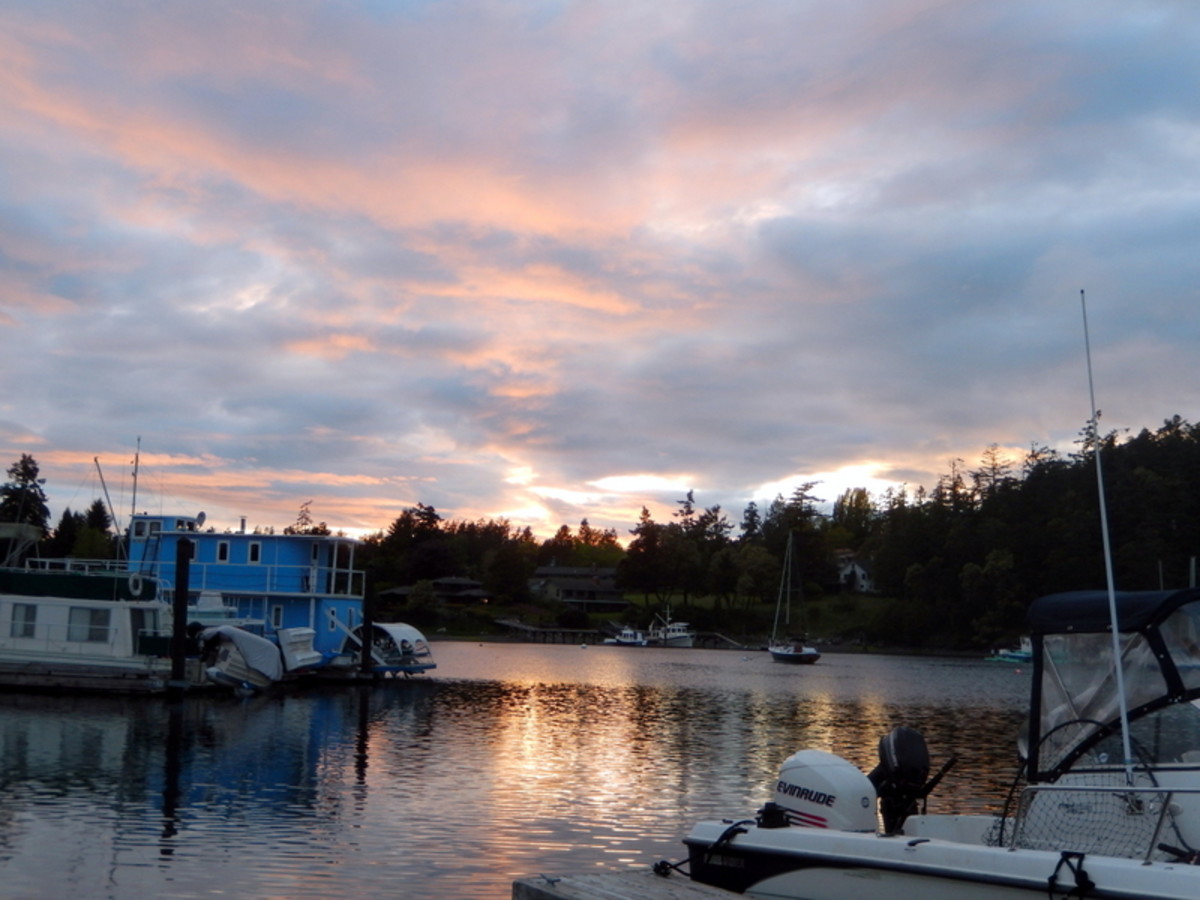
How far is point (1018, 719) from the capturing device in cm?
4356

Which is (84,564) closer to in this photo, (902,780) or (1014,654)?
(902,780)

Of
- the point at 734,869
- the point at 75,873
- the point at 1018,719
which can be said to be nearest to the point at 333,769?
the point at 75,873

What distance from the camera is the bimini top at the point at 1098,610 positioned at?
35.3 feet

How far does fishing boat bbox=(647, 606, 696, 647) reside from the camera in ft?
432

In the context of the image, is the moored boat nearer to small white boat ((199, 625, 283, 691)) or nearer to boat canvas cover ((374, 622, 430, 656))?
small white boat ((199, 625, 283, 691))

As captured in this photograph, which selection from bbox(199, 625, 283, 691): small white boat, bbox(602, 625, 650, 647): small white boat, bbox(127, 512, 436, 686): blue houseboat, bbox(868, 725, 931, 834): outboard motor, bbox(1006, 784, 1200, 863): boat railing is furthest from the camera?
bbox(602, 625, 650, 647): small white boat

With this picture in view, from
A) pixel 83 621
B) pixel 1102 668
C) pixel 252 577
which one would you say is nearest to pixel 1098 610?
pixel 1102 668

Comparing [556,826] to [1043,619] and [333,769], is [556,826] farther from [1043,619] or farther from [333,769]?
[1043,619]

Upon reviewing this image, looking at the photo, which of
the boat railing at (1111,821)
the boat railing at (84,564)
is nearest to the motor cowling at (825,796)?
the boat railing at (1111,821)

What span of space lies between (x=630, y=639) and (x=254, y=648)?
91.0 metres

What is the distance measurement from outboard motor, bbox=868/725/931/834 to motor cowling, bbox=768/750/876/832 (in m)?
1.15

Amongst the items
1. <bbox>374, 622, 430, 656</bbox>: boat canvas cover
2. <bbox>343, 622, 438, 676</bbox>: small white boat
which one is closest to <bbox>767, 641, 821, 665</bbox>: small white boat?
<bbox>343, 622, 438, 676</bbox>: small white boat

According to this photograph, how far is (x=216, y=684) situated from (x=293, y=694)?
371 cm

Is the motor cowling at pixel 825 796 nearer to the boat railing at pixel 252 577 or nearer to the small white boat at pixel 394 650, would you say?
the boat railing at pixel 252 577
